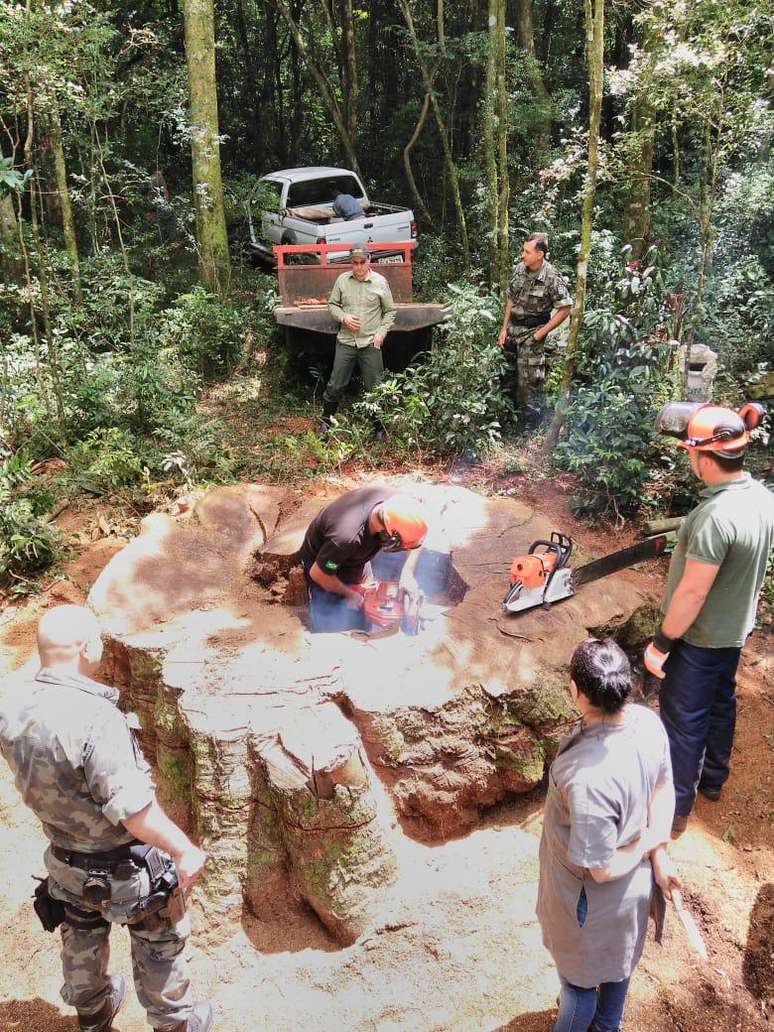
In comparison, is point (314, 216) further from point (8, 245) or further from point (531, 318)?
point (531, 318)

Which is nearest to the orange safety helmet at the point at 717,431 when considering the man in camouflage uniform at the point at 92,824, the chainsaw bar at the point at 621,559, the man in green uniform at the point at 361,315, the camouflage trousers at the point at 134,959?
the chainsaw bar at the point at 621,559

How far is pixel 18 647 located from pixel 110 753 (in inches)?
124

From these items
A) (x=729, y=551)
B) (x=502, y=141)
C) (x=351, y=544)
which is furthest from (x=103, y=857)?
(x=502, y=141)

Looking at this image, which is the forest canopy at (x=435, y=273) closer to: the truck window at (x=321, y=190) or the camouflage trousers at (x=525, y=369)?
the camouflage trousers at (x=525, y=369)

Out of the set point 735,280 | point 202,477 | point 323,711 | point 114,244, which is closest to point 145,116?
point 114,244

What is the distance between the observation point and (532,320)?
635 cm

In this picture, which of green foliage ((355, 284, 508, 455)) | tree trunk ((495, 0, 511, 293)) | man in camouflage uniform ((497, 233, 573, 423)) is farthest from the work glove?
tree trunk ((495, 0, 511, 293))

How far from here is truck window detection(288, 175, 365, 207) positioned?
11.2 meters

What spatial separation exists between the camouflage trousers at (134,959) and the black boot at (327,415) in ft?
16.4

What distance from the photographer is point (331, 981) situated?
2898mm

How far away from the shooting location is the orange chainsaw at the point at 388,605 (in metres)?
3.91

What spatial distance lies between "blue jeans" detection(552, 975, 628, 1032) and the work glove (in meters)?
1.27

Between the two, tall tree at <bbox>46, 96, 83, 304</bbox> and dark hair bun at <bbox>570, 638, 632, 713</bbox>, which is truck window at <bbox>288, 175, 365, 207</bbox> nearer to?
tall tree at <bbox>46, 96, 83, 304</bbox>

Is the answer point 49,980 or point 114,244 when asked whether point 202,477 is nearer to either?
point 49,980
